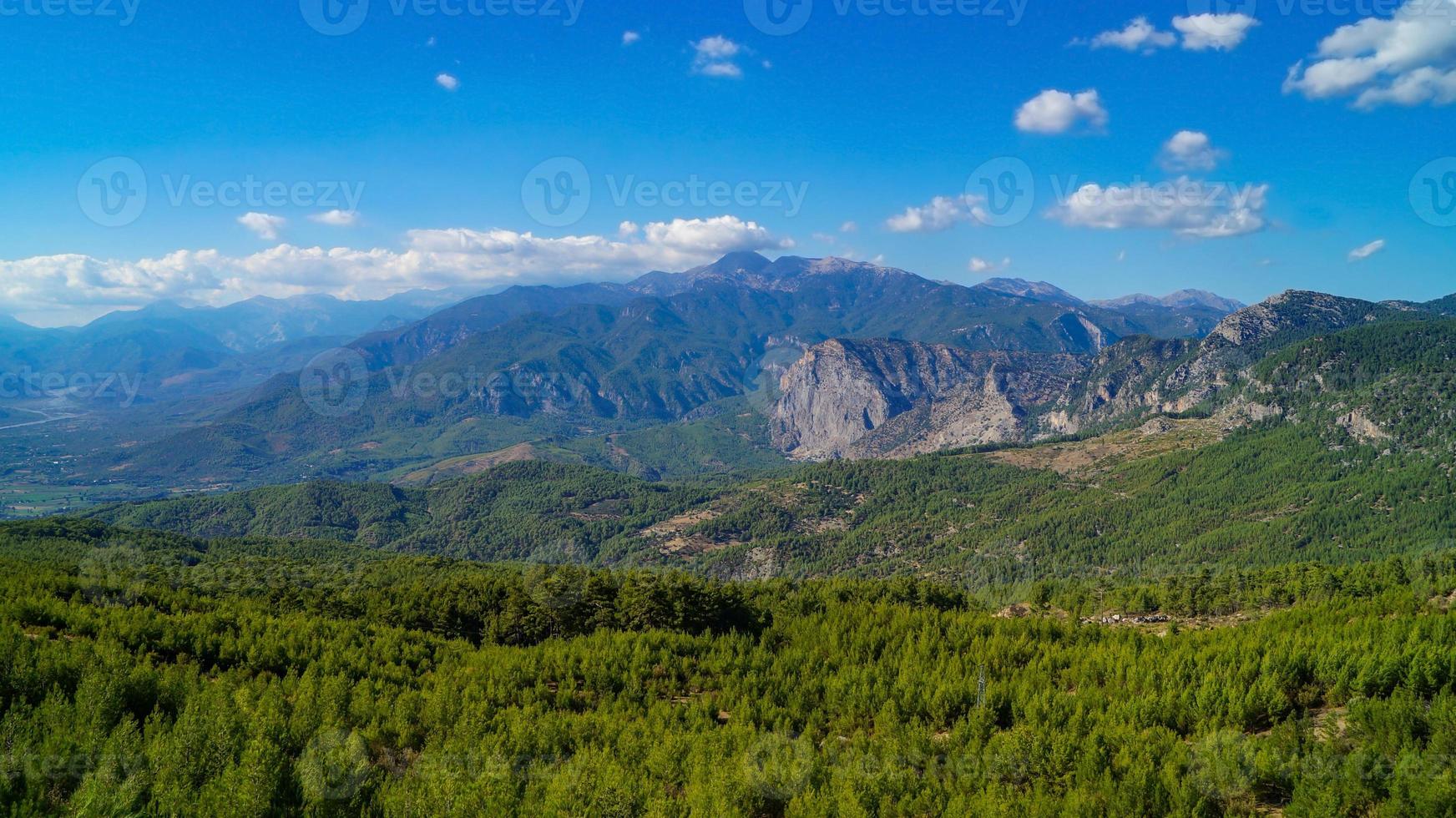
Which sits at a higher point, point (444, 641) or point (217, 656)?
point (217, 656)

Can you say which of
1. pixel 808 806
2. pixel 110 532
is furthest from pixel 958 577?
pixel 110 532

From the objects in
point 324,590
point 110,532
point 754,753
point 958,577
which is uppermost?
point 754,753

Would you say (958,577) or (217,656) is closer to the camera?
(217,656)

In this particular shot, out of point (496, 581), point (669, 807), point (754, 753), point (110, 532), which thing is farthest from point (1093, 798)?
point (110, 532)

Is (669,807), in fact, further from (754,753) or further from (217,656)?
(217,656)

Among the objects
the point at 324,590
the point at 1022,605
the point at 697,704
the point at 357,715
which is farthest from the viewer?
the point at 1022,605

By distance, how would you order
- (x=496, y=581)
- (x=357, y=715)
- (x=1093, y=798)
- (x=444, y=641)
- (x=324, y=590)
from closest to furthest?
(x=1093, y=798) → (x=357, y=715) → (x=444, y=641) → (x=496, y=581) → (x=324, y=590)
